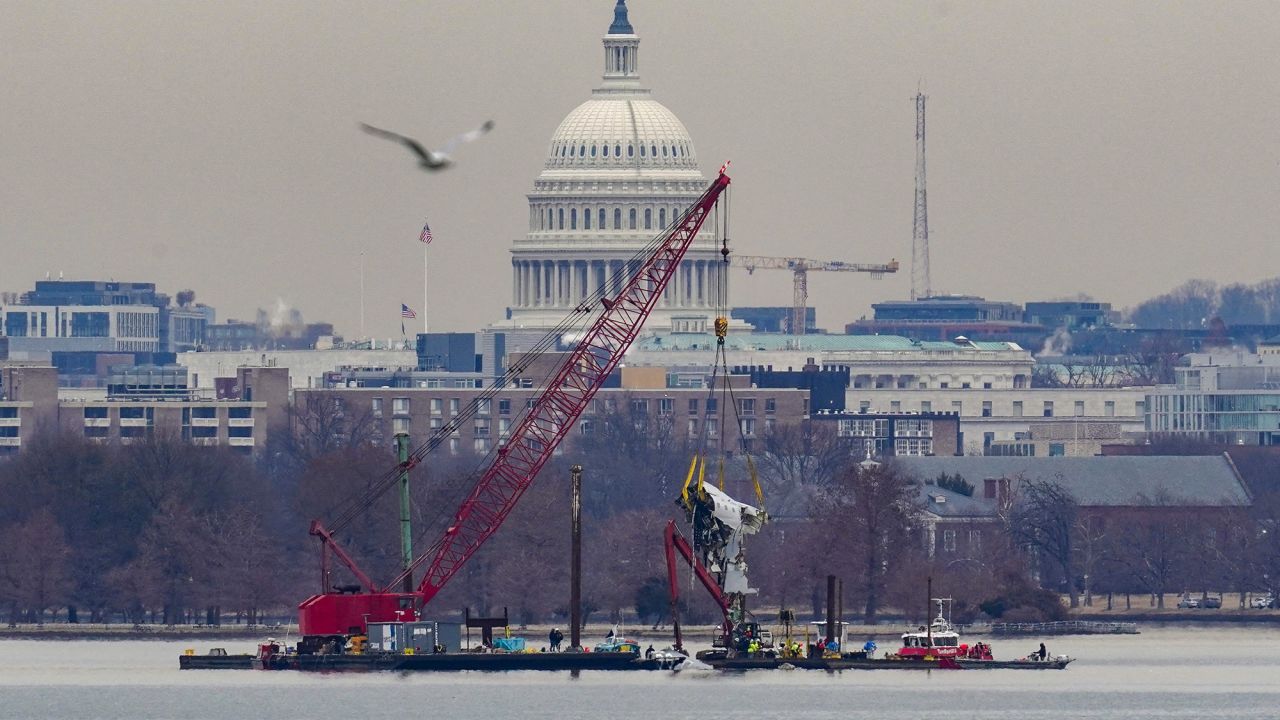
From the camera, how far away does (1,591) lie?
185125 millimetres

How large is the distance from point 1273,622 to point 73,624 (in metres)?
43.4

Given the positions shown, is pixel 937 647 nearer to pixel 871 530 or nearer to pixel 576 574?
pixel 576 574

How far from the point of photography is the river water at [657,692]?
139125 millimetres

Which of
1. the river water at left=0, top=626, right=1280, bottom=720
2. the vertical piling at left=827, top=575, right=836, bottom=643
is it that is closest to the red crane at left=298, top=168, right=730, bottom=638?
the river water at left=0, top=626, right=1280, bottom=720

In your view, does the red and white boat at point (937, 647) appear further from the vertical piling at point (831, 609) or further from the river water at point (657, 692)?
the river water at point (657, 692)

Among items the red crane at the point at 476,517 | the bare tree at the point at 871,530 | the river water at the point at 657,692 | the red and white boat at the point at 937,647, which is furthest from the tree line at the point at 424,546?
the red and white boat at the point at 937,647

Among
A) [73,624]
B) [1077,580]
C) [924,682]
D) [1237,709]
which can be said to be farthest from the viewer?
[1077,580]

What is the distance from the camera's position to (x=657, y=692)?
146 m

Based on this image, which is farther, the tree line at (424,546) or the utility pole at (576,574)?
the tree line at (424,546)

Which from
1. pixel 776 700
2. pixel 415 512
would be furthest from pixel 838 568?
pixel 776 700

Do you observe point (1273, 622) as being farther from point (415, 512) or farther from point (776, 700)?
point (776, 700)

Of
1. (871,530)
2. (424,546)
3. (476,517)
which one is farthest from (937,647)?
(424,546)

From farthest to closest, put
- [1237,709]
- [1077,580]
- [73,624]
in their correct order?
[1077,580] < [73,624] < [1237,709]

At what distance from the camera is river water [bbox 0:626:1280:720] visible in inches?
5477
